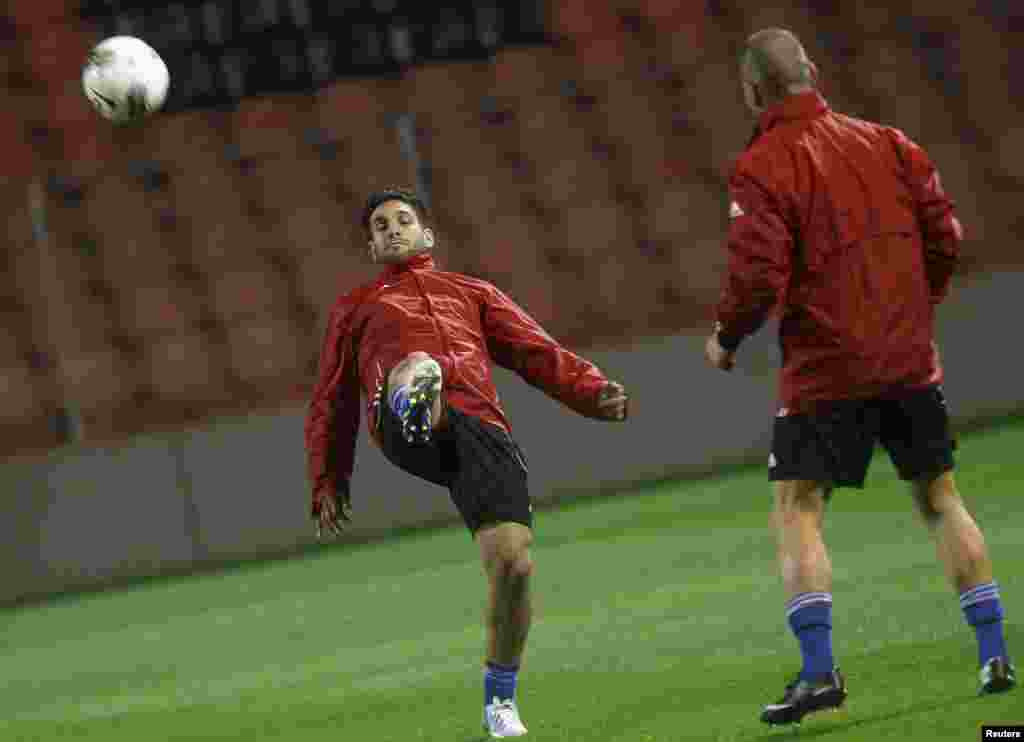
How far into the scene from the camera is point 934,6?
17.6 m

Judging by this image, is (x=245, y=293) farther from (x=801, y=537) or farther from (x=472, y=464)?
(x=801, y=537)

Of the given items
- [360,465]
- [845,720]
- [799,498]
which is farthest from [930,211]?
[360,465]

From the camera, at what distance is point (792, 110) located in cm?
591

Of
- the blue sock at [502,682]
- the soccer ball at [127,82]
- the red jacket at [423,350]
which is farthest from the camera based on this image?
the soccer ball at [127,82]

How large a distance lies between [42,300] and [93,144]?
2105 mm

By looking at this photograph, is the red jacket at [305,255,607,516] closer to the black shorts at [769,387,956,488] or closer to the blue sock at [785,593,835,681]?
the black shorts at [769,387,956,488]

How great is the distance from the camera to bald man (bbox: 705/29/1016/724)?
5797mm

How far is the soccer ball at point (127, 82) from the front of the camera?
920 cm

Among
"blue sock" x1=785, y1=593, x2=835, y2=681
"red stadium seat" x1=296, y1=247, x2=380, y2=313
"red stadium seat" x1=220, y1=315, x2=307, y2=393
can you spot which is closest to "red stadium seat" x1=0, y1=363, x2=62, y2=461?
"red stadium seat" x1=220, y1=315, x2=307, y2=393

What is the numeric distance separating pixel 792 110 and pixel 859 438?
0.85 metres

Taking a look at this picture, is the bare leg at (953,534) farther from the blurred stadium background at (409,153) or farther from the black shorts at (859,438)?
the blurred stadium background at (409,153)

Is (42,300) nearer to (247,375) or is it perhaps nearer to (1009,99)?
(247,375)

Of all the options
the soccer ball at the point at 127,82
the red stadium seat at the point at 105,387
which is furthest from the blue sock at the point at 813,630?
the red stadium seat at the point at 105,387

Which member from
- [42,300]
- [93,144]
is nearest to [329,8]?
[93,144]
